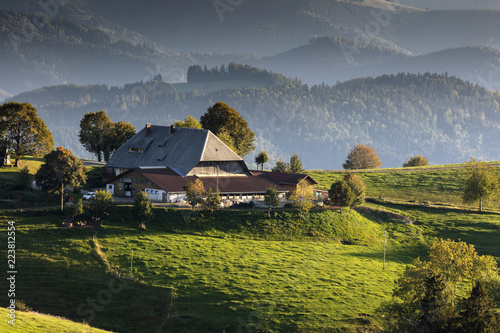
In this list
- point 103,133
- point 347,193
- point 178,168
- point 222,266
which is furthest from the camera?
point 103,133

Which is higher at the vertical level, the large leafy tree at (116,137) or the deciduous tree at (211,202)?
the large leafy tree at (116,137)

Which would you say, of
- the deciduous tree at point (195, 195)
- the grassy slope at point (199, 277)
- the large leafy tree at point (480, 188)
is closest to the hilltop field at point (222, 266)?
the grassy slope at point (199, 277)

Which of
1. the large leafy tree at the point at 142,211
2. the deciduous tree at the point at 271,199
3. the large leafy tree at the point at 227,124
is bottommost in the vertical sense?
the large leafy tree at the point at 142,211

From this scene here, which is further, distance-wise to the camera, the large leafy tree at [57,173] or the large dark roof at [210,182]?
the large dark roof at [210,182]

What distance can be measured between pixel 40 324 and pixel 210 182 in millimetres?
53815

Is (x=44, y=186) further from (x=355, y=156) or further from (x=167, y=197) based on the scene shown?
(x=355, y=156)

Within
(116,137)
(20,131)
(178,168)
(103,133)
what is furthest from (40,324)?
(103,133)

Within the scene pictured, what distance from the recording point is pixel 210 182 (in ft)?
319

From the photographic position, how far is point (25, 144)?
10606 centimetres

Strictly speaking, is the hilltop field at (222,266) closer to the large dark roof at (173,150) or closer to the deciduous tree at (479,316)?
the deciduous tree at (479,316)

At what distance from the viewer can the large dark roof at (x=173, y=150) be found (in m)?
102

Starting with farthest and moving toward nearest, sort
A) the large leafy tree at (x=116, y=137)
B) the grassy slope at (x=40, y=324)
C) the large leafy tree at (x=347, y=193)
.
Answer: the large leafy tree at (x=116, y=137)
the large leafy tree at (x=347, y=193)
the grassy slope at (x=40, y=324)

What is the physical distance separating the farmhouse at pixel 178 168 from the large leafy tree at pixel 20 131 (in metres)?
14.9

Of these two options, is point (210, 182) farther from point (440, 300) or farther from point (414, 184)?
point (440, 300)
